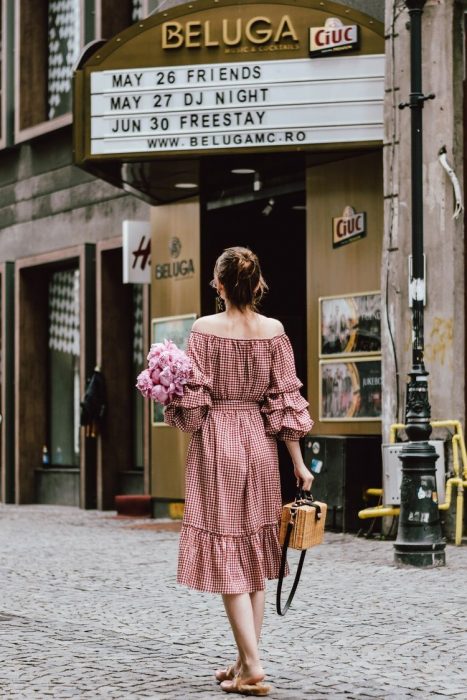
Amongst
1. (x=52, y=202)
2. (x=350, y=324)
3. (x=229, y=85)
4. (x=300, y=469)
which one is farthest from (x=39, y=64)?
(x=300, y=469)

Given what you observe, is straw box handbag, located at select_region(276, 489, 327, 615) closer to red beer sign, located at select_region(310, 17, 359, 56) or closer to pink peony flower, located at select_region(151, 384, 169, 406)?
pink peony flower, located at select_region(151, 384, 169, 406)

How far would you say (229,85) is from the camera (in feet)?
52.7

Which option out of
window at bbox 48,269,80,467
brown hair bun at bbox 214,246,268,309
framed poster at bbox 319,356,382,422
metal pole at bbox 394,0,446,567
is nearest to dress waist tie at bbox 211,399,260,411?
brown hair bun at bbox 214,246,268,309

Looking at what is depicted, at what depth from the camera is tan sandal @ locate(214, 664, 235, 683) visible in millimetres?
6910

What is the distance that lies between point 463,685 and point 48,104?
57.7 ft

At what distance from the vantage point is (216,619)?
9.34m

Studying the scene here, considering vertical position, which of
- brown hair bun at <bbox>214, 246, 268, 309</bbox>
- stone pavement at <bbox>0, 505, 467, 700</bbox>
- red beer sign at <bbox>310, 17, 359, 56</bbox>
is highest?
red beer sign at <bbox>310, 17, 359, 56</bbox>

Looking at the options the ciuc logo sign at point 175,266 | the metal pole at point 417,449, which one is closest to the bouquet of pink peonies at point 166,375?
the metal pole at point 417,449

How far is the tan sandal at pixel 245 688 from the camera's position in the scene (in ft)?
22.0

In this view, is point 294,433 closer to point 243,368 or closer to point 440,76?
point 243,368

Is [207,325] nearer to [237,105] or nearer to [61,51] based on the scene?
[237,105]

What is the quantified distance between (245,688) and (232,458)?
104 centimetres

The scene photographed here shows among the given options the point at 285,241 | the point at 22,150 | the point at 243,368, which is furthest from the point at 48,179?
the point at 243,368

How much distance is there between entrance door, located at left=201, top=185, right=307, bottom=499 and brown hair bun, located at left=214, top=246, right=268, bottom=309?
11.0 m
